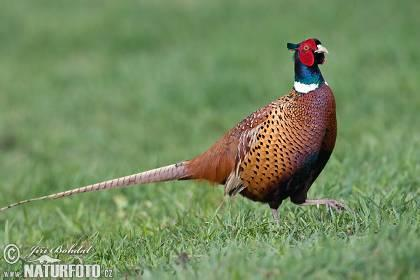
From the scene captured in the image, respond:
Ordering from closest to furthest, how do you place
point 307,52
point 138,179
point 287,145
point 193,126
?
point 287,145
point 307,52
point 138,179
point 193,126

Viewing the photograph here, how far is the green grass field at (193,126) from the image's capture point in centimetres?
413

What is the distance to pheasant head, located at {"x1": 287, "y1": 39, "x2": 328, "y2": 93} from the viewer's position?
15.5ft

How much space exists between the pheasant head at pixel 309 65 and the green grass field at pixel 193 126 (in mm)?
689

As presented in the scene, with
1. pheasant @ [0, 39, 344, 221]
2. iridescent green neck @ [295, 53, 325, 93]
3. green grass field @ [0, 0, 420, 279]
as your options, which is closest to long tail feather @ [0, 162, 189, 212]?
pheasant @ [0, 39, 344, 221]

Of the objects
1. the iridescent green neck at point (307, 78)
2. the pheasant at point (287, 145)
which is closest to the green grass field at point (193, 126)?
the pheasant at point (287, 145)

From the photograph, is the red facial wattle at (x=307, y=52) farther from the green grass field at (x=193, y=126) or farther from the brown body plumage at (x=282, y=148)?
the green grass field at (x=193, y=126)

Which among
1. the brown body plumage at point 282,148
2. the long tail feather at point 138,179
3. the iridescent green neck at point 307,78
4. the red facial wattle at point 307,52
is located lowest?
the long tail feather at point 138,179

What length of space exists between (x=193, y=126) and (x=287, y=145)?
503 cm

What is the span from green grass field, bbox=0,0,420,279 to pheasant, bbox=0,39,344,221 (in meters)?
0.18

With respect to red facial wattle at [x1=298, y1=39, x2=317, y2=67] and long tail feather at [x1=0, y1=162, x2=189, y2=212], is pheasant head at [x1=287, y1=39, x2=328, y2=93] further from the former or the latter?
long tail feather at [x1=0, y1=162, x2=189, y2=212]

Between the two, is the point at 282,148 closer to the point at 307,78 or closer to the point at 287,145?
the point at 287,145

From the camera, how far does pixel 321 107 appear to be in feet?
15.1

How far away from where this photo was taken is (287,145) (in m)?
4.57

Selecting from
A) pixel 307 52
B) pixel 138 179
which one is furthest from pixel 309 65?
pixel 138 179
